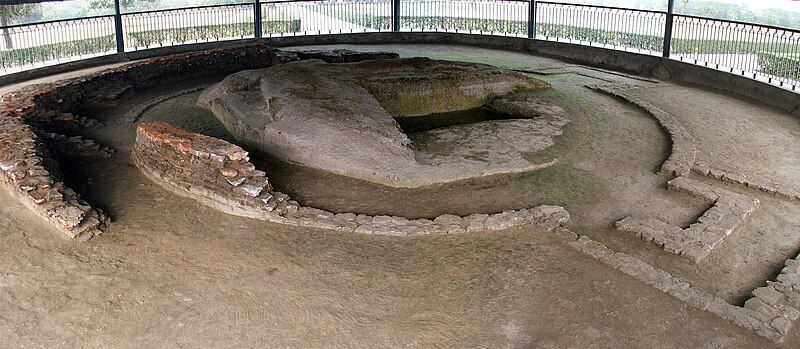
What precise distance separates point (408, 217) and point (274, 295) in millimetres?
1876

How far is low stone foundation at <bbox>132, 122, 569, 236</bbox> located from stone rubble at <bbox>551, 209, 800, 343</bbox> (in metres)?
0.78

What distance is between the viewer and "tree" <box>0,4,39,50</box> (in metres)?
13.2

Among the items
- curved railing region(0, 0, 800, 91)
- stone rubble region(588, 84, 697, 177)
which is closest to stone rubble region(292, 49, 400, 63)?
curved railing region(0, 0, 800, 91)

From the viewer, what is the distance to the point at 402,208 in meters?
6.80

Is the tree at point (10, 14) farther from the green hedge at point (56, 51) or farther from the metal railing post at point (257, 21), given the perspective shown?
the metal railing post at point (257, 21)

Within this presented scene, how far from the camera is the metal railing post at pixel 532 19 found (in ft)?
54.4

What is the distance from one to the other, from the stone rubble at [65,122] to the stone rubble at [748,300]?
463cm

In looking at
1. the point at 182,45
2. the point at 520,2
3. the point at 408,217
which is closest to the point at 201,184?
the point at 408,217

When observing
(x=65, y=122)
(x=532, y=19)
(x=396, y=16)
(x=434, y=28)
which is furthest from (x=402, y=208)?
(x=434, y=28)

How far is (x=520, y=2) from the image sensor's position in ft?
55.8

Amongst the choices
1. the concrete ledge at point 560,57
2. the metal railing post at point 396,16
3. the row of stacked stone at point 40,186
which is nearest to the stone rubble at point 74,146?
the row of stacked stone at point 40,186

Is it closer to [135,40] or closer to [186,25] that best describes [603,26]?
[186,25]

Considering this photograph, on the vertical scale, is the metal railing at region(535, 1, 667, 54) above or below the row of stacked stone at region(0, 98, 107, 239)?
above

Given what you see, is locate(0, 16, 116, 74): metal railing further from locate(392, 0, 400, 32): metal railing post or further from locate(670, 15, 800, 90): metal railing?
locate(670, 15, 800, 90): metal railing
